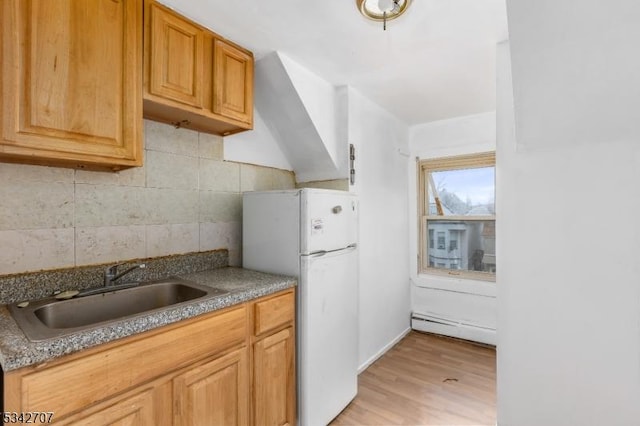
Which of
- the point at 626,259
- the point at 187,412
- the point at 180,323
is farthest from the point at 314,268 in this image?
the point at 626,259

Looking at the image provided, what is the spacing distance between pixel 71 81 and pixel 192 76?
0.55 meters

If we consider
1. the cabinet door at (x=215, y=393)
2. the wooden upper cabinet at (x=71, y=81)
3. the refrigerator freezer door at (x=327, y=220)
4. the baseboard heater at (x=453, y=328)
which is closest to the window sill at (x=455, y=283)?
the baseboard heater at (x=453, y=328)

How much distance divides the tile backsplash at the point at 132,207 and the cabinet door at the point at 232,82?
1.21 ft

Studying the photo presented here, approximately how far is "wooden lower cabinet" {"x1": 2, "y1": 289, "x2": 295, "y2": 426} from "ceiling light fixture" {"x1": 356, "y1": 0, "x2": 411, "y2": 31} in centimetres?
154

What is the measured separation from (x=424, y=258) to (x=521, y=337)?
185 centimetres

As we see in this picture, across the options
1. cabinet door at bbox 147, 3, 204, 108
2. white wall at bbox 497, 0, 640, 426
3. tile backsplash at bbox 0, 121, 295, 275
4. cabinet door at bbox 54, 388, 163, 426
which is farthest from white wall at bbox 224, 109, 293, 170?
white wall at bbox 497, 0, 640, 426

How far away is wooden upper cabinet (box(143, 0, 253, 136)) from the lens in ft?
4.87

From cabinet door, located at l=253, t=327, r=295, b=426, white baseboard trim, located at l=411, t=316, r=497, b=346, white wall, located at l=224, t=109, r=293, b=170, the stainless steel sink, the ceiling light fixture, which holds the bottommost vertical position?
white baseboard trim, located at l=411, t=316, r=497, b=346

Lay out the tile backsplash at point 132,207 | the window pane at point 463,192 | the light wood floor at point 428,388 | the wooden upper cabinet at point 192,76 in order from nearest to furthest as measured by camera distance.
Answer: the tile backsplash at point 132,207 < the wooden upper cabinet at point 192,76 < the light wood floor at point 428,388 < the window pane at point 463,192

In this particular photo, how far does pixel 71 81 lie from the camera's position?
1.22 metres

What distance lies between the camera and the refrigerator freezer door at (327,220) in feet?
5.93

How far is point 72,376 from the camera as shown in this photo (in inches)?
38.3

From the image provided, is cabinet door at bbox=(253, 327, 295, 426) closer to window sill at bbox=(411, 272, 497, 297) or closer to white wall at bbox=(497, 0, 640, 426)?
white wall at bbox=(497, 0, 640, 426)

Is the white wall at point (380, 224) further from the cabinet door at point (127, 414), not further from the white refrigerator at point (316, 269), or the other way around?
the cabinet door at point (127, 414)
